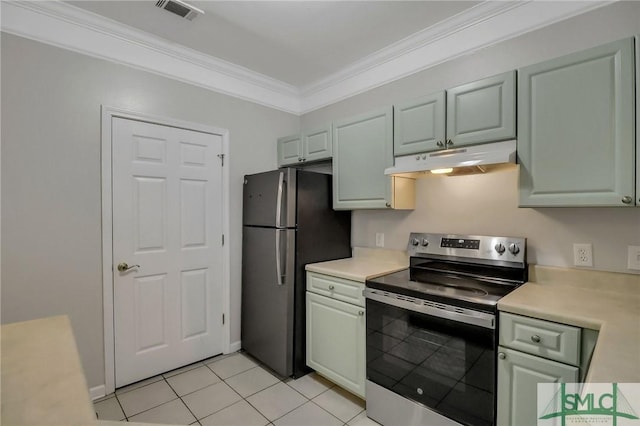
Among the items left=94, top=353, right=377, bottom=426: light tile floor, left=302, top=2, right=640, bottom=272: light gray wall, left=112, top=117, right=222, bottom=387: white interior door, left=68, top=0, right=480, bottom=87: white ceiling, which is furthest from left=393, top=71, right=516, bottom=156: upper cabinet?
left=94, top=353, right=377, bottom=426: light tile floor

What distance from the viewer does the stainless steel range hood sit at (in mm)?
1683

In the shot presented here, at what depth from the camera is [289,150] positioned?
315cm

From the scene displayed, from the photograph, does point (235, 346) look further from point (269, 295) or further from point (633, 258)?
point (633, 258)

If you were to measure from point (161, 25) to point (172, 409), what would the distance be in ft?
8.89

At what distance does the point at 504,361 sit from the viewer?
4.74 ft

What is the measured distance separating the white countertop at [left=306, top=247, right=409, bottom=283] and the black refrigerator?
126mm

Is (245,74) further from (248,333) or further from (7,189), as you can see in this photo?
(248,333)

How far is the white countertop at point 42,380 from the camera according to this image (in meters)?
0.71

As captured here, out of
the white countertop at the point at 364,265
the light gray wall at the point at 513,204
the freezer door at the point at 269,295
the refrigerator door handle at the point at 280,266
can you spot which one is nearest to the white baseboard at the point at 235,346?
the freezer door at the point at 269,295

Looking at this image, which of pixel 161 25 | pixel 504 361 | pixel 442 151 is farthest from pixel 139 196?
pixel 504 361

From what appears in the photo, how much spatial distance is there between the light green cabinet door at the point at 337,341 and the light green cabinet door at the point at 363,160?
805mm

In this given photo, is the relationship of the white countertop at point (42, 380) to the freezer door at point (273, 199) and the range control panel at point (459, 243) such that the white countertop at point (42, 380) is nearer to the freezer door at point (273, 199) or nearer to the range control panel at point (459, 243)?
the freezer door at point (273, 199)

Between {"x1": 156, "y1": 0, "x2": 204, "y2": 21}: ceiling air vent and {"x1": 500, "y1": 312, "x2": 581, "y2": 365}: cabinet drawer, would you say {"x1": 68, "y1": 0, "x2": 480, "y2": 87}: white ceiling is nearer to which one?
{"x1": 156, "y1": 0, "x2": 204, "y2": 21}: ceiling air vent

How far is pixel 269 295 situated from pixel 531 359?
1830 mm
